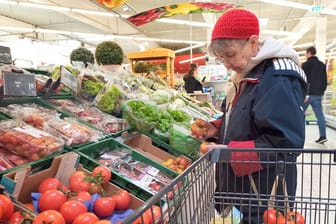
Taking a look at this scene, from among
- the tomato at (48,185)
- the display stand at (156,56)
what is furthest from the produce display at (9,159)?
the display stand at (156,56)

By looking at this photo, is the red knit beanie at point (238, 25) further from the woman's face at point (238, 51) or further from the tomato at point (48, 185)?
the tomato at point (48, 185)

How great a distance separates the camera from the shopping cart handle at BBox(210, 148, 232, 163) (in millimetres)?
1034

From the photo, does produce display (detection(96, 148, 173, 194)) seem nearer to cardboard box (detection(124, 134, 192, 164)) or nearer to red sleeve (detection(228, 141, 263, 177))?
cardboard box (detection(124, 134, 192, 164))

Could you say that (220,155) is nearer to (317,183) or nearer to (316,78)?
(317,183)

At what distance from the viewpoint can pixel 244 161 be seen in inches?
42.1

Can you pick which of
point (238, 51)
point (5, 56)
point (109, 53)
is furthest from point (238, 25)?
point (109, 53)

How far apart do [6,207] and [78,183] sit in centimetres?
37

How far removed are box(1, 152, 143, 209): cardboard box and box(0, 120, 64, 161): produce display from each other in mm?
69

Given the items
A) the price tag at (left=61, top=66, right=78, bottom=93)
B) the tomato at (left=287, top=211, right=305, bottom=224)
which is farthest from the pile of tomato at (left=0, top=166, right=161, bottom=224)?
the price tag at (left=61, top=66, right=78, bottom=93)

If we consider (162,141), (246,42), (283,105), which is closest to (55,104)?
(162,141)

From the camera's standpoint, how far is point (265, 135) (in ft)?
4.09

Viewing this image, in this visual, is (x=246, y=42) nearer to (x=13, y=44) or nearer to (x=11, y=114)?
(x=11, y=114)

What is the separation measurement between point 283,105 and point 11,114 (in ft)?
5.13

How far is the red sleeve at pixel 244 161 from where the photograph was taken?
108 cm
